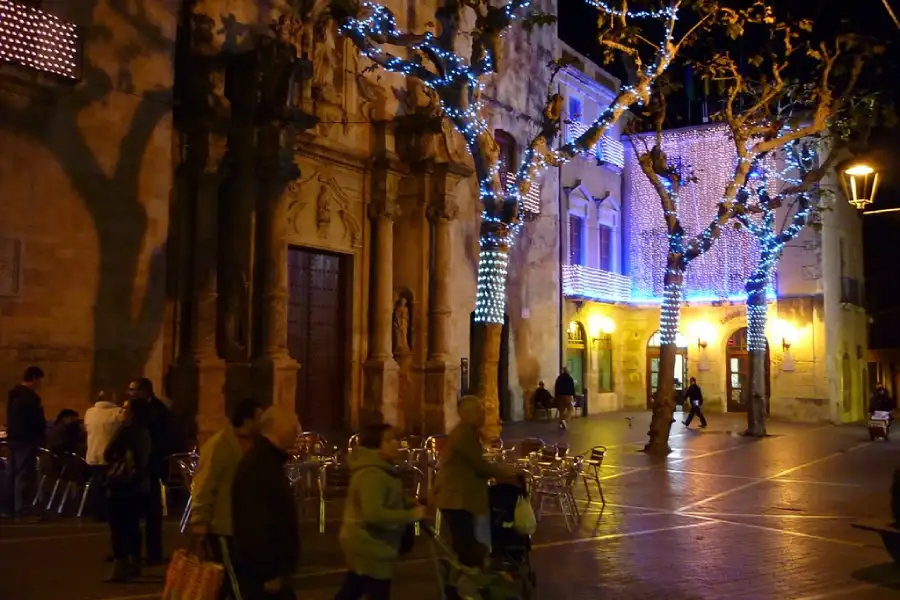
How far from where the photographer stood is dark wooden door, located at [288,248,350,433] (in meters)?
19.7

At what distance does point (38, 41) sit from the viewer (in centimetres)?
1279

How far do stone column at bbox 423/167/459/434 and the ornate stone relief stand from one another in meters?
1.93

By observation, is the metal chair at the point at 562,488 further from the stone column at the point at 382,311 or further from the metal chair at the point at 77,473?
the stone column at the point at 382,311

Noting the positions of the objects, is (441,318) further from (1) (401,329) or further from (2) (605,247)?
(2) (605,247)

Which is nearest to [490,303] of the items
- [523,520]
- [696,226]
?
[523,520]

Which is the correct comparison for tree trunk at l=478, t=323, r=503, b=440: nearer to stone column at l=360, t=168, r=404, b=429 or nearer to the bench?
stone column at l=360, t=168, r=404, b=429

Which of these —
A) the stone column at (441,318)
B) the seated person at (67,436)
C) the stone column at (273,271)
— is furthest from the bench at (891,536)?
the stone column at (441,318)

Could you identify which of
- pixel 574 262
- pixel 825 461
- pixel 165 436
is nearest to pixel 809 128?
pixel 825 461

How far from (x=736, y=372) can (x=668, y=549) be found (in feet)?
81.6

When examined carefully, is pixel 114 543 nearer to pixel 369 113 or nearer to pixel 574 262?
pixel 369 113

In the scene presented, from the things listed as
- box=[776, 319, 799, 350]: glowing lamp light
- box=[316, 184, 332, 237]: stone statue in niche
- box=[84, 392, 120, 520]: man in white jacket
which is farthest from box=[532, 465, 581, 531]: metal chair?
box=[776, 319, 799, 350]: glowing lamp light

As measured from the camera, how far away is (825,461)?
18.8 meters

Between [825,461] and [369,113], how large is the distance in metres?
12.4

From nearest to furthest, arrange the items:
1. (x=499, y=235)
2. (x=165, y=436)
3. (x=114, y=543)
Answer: (x=114, y=543) → (x=165, y=436) → (x=499, y=235)
